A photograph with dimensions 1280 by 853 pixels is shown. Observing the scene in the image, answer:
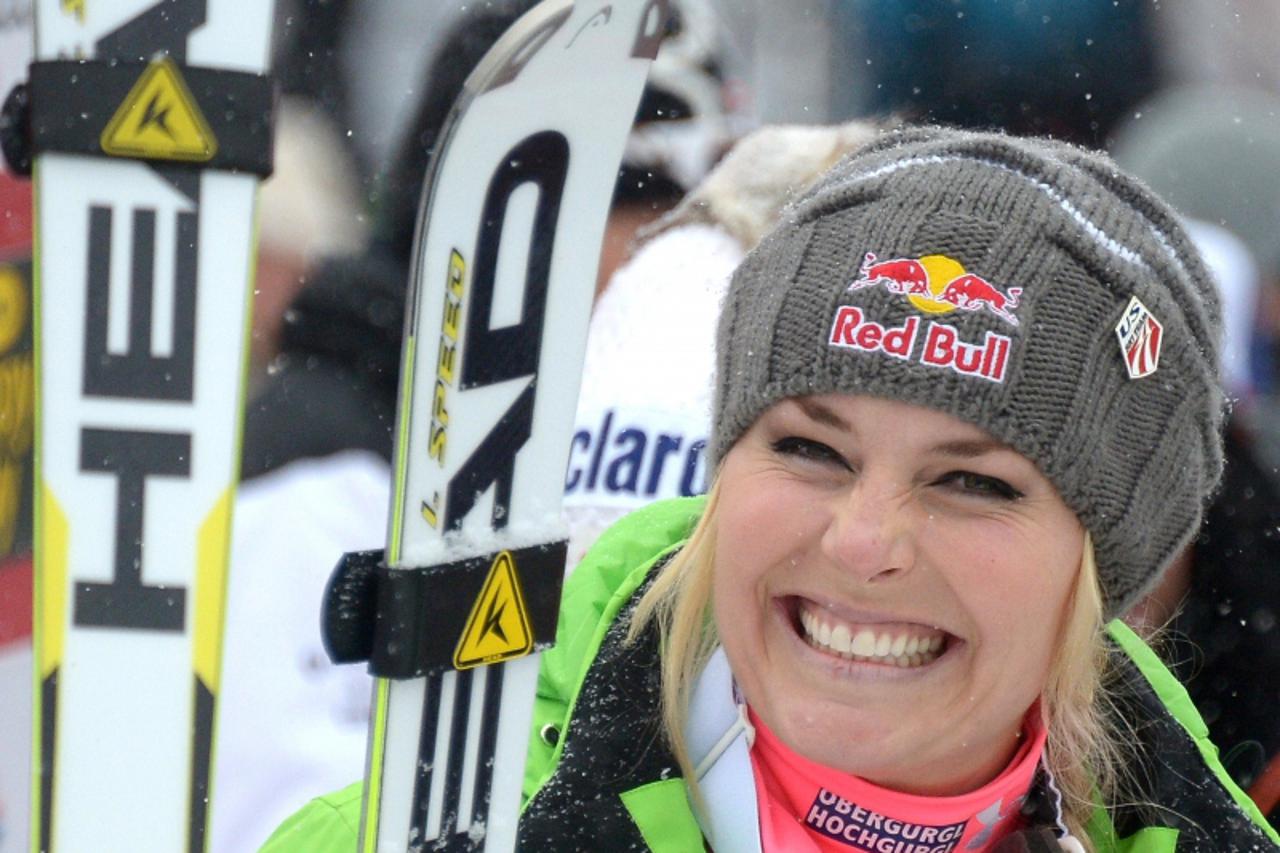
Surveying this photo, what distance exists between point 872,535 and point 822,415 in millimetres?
157

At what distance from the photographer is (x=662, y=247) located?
3.30 metres

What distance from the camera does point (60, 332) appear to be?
1.46 metres

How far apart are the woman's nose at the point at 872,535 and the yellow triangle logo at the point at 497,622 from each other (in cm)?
36

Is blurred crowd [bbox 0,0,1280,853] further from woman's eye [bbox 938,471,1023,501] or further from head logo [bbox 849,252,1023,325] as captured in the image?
woman's eye [bbox 938,471,1023,501]

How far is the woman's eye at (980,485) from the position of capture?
6.15 feet

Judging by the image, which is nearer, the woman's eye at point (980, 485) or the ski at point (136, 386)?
the ski at point (136, 386)

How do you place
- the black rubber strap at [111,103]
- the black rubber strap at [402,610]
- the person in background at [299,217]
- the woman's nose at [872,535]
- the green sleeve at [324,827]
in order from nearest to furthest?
the black rubber strap at [111,103], the black rubber strap at [402,610], the woman's nose at [872,535], the green sleeve at [324,827], the person in background at [299,217]

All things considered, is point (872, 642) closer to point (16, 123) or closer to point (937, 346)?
point (937, 346)

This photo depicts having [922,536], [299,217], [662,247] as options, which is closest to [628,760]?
[922,536]

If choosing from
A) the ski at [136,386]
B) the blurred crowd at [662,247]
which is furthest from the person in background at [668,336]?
the ski at [136,386]

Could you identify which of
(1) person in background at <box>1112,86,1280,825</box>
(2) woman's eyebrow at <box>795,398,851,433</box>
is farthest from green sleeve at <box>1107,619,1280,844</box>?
(2) woman's eyebrow at <box>795,398,851,433</box>

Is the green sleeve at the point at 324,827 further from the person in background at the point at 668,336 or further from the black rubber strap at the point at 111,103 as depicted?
the person in background at the point at 668,336

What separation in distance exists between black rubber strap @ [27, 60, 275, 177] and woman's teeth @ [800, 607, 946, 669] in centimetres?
85

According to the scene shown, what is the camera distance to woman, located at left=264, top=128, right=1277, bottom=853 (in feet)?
6.08
